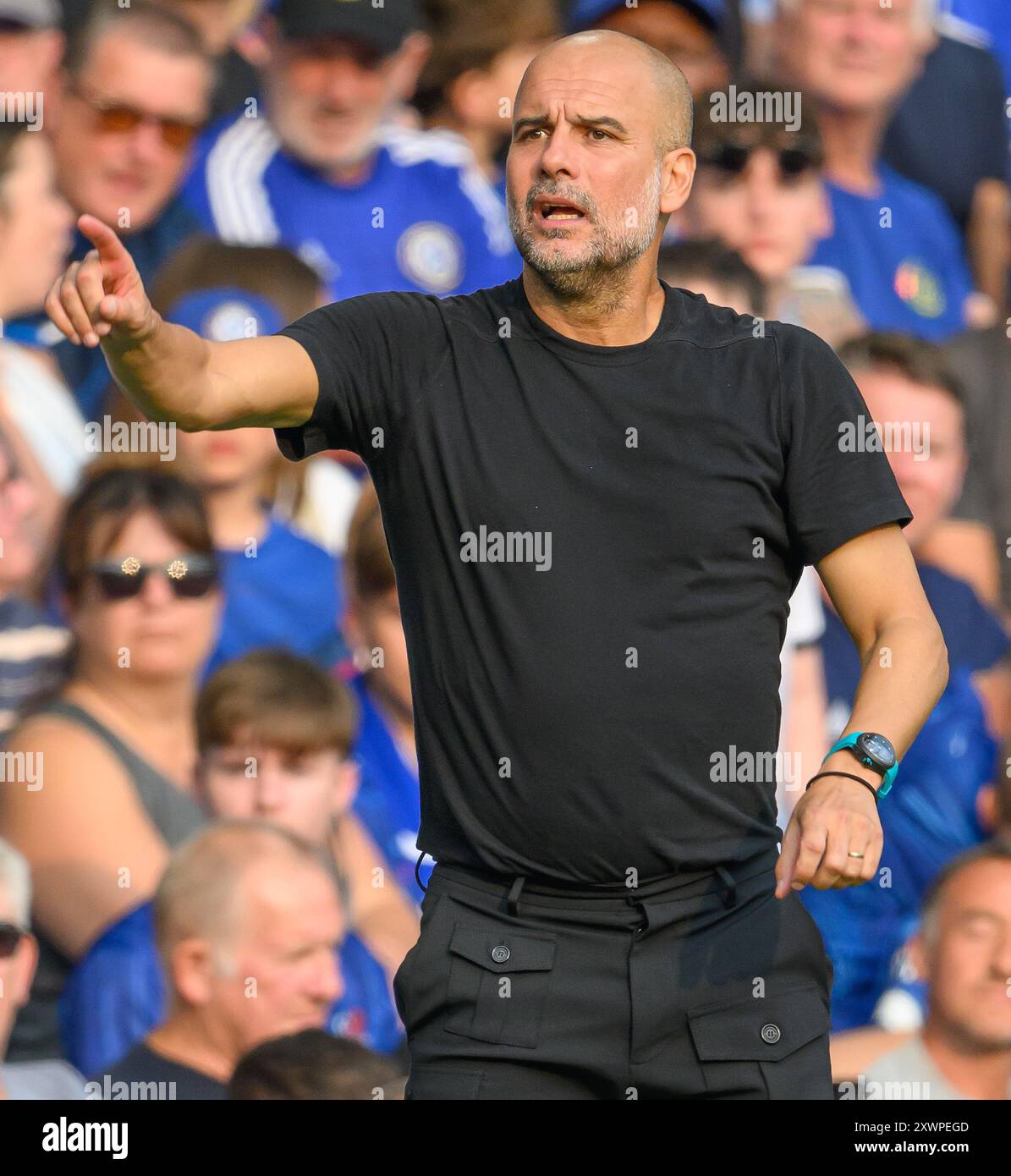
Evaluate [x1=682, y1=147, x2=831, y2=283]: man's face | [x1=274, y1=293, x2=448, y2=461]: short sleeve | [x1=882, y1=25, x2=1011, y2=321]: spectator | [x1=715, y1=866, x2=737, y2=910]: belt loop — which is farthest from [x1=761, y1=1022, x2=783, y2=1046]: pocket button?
[x1=882, y1=25, x2=1011, y2=321]: spectator

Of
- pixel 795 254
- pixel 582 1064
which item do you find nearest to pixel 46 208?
pixel 795 254

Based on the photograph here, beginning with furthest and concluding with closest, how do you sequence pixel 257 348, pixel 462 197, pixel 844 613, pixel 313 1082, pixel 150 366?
pixel 462 197, pixel 313 1082, pixel 844 613, pixel 257 348, pixel 150 366

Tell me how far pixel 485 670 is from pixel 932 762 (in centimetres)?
284

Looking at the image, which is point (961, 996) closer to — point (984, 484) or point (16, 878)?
point (984, 484)

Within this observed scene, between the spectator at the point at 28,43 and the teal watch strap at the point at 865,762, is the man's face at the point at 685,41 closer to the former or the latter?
the spectator at the point at 28,43

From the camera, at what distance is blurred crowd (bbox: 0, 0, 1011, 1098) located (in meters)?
4.64

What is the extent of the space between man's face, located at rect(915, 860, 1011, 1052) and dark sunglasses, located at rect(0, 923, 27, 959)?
98.9 inches

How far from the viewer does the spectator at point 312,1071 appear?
4.61 m

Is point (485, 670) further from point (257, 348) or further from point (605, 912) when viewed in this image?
point (257, 348)

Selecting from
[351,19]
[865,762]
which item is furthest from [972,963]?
[351,19]

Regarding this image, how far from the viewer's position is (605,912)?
93.7 inches

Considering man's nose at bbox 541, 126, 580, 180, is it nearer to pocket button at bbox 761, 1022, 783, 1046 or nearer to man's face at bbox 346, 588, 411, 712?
pocket button at bbox 761, 1022, 783, 1046

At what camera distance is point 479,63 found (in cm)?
492

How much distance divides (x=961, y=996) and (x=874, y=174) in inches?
95.7
